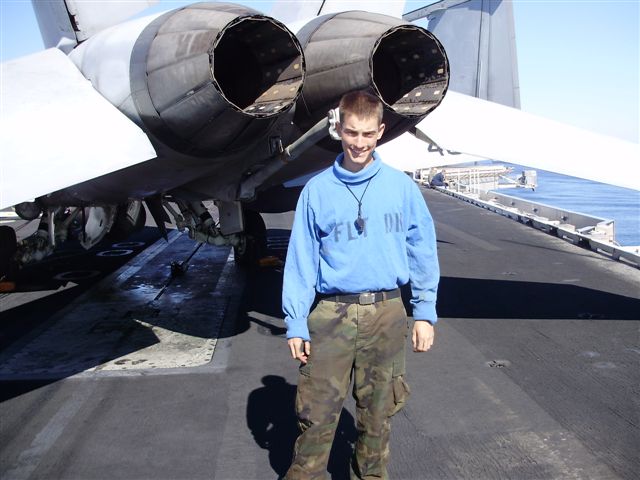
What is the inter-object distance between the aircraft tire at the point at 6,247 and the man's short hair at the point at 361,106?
535cm

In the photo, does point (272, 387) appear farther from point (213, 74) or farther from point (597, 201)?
point (597, 201)

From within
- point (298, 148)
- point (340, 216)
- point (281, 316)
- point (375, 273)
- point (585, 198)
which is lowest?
point (585, 198)

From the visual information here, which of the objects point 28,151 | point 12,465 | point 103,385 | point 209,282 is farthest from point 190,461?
point 209,282

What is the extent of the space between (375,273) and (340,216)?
35 cm

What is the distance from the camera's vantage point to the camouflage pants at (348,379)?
Answer: 10.3 ft

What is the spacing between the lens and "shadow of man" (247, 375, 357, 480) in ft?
12.7

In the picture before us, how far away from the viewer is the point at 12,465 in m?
3.88

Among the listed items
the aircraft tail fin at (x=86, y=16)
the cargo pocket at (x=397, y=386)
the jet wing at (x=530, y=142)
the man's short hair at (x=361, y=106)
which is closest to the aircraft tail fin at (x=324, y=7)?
the jet wing at (x=530, y=142)

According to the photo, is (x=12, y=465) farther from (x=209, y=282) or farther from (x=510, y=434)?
(x=209, y=282)

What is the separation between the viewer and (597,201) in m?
35.0

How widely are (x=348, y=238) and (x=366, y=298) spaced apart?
0.33 meters

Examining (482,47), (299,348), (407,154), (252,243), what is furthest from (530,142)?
(482,47)

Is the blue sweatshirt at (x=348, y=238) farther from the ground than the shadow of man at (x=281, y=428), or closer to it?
farther from the ground

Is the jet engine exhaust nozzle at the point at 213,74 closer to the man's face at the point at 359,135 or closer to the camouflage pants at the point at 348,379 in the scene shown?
the man's face at the point at 359,135
